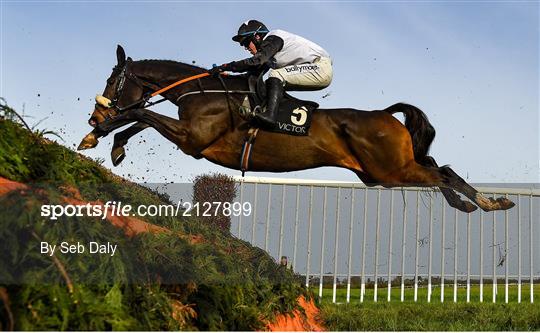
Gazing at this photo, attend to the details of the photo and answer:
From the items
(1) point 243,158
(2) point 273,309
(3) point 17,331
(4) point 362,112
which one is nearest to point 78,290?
(3) point 17,331

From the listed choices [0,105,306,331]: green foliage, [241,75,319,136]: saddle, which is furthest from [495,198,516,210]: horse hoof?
[0,105,306,331]: green foliage

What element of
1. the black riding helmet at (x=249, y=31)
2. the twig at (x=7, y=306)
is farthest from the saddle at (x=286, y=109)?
the twig at (x=7, y=306)

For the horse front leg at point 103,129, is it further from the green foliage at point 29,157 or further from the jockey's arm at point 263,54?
the jockey's arm at point 263,54

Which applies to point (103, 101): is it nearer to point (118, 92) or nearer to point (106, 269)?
point (118, 92)

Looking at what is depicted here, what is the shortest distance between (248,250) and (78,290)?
2.40 metres

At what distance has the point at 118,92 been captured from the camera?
20.0 ft

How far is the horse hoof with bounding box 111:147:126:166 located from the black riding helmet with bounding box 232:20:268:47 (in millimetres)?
1373

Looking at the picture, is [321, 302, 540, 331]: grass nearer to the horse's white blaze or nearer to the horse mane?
the horse mane

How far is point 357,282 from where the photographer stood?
26.4 feet

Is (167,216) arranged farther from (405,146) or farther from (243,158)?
(405,146)

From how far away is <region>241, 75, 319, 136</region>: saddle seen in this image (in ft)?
18.5

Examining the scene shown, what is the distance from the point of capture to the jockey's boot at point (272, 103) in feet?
18.2

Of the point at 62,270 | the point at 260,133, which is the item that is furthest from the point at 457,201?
the point at 62,270

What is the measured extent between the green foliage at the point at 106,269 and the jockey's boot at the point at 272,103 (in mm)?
1021
